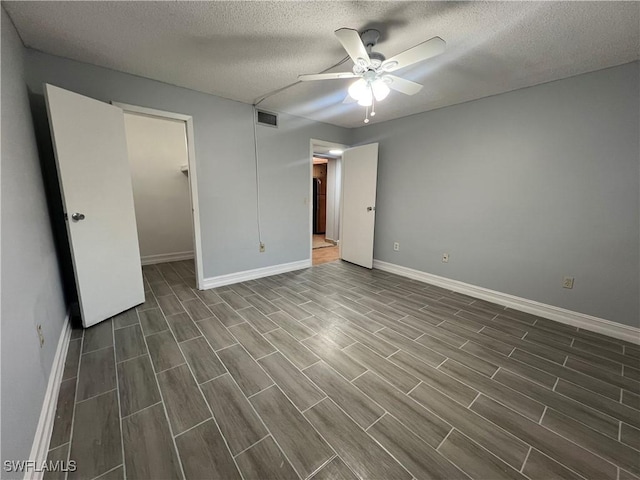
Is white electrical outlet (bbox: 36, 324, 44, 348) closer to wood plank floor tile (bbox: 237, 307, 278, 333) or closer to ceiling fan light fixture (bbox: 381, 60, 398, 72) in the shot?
wood plank floor tile (bbox: 237, 307, 278, 333)

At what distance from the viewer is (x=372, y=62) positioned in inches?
64.8

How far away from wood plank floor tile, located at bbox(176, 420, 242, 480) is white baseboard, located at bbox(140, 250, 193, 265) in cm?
355

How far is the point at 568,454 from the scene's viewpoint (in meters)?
1.17

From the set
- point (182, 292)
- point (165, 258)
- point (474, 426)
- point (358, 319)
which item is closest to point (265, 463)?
point (474, 426)

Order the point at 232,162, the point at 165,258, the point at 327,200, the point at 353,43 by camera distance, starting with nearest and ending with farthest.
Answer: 1. the point at 353,43
2. the point at 232,162
3. the point at 165,258
4. the point at 327,200

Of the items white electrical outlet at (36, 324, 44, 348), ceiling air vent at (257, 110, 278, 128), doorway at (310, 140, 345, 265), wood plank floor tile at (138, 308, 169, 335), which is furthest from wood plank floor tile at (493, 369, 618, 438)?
ceiling air vent at (257, 110, 278, 128)

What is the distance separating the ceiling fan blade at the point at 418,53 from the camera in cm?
139

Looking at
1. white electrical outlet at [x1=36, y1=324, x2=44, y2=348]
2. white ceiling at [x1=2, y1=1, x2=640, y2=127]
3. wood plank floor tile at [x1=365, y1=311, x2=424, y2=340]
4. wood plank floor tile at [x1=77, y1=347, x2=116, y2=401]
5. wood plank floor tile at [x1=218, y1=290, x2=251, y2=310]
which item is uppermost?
white ceiling at [x1=2, y1=1, x2=640, y2=127]

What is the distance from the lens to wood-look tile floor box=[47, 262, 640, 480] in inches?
44.5

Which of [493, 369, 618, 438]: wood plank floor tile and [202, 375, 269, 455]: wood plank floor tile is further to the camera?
[493, 369, 618, 438]: wood plank floor tile

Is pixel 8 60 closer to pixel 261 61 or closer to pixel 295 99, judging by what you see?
pixel 261 61

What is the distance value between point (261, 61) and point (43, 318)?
7.85 ft

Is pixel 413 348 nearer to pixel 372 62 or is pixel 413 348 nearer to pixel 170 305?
pixel 372 62

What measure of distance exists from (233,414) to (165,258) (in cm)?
366
